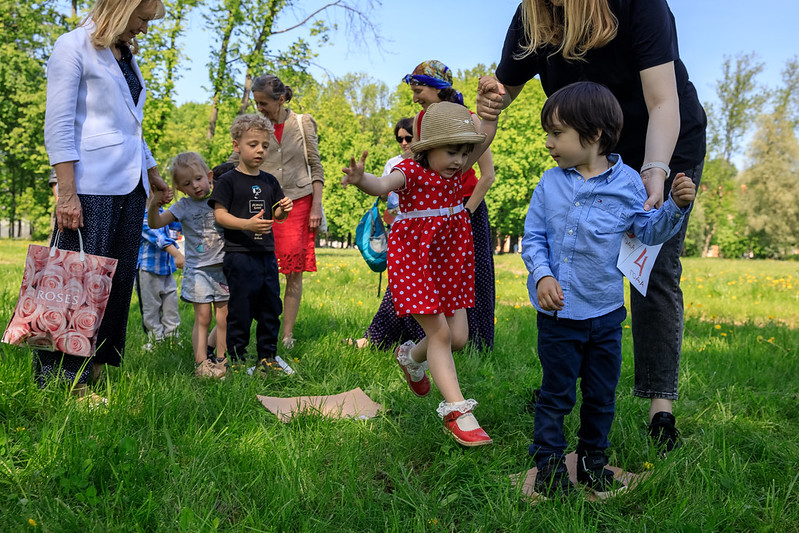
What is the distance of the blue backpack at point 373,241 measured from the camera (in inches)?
211

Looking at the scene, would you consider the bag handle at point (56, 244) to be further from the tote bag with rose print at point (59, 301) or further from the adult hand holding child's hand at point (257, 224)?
the adult hand holding child's hand at point (257, 224)

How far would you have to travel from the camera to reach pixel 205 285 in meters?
4.46

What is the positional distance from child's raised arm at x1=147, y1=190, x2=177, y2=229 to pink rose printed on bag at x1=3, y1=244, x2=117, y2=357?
0.83 meters

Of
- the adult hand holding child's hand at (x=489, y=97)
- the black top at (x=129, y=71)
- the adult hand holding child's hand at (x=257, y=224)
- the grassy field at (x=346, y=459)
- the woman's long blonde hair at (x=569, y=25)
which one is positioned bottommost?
the grassy field at (x=346, y=459)

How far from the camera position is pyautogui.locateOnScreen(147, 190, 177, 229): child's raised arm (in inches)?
158

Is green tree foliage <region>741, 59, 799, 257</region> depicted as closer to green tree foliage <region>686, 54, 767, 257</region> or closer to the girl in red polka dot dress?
green tree foliage <region>686, 54, 767, 257</region>

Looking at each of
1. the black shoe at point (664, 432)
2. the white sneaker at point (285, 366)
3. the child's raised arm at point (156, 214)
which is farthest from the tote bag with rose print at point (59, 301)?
the black shoe at point (664, 432)

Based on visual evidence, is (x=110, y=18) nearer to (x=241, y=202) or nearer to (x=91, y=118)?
(x=91, y=118)

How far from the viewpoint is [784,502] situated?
2344mm

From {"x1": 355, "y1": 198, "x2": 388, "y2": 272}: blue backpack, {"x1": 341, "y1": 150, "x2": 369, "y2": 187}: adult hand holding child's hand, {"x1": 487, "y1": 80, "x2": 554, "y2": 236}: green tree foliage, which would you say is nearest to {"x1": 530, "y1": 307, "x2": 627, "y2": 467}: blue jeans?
{"x1": 341, "y1": 150, "x2": 369, "y2": 187}: adult hand holding child's hand

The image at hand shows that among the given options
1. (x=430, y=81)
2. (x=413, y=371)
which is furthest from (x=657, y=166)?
(x=430, y=81)

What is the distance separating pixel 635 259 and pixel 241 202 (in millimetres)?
2723

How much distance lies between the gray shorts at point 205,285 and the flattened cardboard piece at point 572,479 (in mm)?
2693

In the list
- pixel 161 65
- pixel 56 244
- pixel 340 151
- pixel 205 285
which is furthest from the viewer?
pixel 340 151
